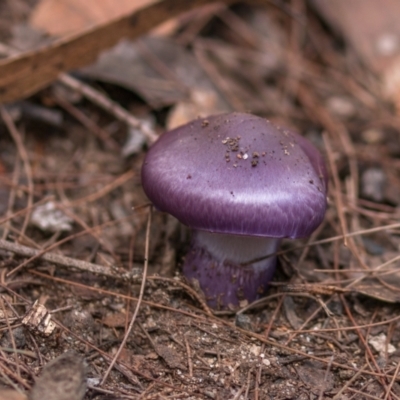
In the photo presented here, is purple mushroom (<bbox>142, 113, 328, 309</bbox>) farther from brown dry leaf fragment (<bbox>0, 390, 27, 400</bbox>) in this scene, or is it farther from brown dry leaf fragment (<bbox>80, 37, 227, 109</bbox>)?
brown dry leaf fragment (<bbox>80, 37, 227, 109</bbox>)

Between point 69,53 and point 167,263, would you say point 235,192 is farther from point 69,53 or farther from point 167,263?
point 69,53

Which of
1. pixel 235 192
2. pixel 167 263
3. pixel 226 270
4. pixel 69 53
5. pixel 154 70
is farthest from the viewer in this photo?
pixel 154 70

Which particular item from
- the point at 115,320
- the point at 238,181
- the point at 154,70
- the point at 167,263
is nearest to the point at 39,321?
the point at 115,320

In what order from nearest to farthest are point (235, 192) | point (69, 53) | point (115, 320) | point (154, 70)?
1. point (235, 192)
2. point (115, 320)
3. point (69, 53)
4. point (154, 70)

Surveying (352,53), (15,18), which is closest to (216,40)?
(352,53)

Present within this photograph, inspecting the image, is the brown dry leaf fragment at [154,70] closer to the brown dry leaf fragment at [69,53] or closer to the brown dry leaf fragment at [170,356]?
the brown dry leaf fragment at [69,53]

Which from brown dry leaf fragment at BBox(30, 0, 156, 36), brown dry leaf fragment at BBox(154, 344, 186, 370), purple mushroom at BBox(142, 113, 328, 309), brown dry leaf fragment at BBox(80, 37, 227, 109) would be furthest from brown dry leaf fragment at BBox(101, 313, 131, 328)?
brown dry leaf fragment at BBox(30, 0, 156, 36)

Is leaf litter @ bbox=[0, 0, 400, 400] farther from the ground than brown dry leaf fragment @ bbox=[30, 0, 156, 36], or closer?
closer
